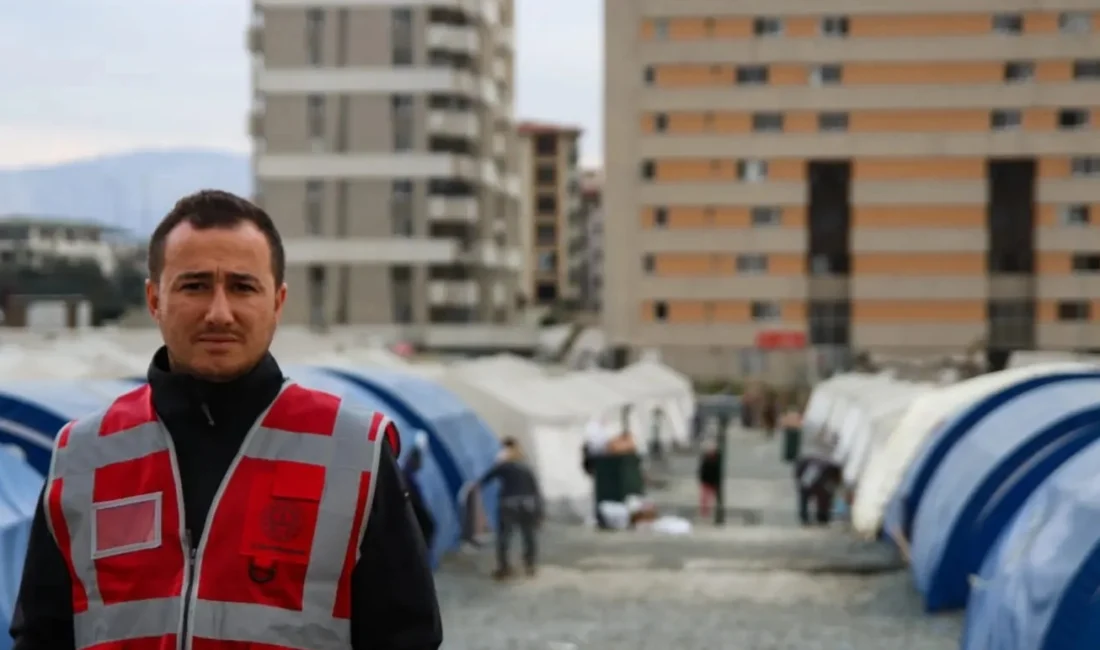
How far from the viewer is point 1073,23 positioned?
72.8 m

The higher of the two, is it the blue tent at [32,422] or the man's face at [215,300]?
the man's face at [215,300]

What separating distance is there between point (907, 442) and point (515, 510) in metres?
5.35

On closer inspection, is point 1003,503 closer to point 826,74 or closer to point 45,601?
point 45,601

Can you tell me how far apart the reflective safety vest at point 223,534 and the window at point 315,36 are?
6894 cm

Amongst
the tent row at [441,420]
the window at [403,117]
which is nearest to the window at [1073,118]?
the window at [403,117]

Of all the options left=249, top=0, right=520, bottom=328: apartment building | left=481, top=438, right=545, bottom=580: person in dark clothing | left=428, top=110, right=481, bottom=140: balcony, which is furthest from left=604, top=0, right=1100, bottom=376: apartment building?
left=481, top=438, right=545, bottom=580: person in dark clothing

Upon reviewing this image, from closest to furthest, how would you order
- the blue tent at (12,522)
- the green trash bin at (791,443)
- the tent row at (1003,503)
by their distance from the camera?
the blue tent at (12,522), the tent row at (1003,503), the green trash bin at (791,443)

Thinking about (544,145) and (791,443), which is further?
(544,145)

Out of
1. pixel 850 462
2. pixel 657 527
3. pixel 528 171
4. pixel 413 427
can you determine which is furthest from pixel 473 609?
pixel 528 171

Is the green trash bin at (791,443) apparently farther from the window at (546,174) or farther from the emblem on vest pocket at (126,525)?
the window at (546,174)

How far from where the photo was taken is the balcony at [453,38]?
71438 millimetres

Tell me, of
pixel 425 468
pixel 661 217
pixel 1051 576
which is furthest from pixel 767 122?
pixel 1051 576

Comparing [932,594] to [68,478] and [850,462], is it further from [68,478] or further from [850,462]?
[850,462]

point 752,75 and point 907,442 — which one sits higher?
point 752,75
